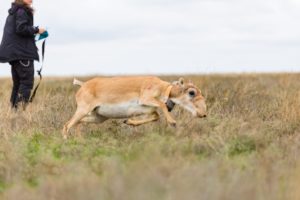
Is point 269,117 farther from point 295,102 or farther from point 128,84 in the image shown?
point 128,84

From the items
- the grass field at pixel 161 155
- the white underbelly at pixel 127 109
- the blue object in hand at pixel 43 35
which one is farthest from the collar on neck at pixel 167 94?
the blue object in hand at pixel 43 35

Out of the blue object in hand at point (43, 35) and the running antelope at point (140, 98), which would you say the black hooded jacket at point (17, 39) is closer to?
the blue object in hand at point (43, 35)

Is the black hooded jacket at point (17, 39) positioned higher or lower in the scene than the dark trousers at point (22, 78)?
higher

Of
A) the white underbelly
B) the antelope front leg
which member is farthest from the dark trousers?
the antelope front leg

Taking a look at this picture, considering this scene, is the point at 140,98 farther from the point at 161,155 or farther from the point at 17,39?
the point at 161,155

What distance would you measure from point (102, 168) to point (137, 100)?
3540 mm

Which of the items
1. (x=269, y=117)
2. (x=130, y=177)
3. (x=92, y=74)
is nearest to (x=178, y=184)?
(x=130, y=177)

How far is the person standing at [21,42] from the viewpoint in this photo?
14086 millimetres

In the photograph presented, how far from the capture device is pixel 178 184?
6.07 m

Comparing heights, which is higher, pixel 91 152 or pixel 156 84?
pixel 156 84

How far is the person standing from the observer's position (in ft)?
46.2

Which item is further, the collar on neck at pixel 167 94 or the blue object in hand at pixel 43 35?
the blue object in hand at pixel 43 35

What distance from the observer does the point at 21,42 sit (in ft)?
46.9

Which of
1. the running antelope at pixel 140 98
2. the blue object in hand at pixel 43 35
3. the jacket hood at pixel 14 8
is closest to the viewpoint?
the running antelope at pixel 140 98
